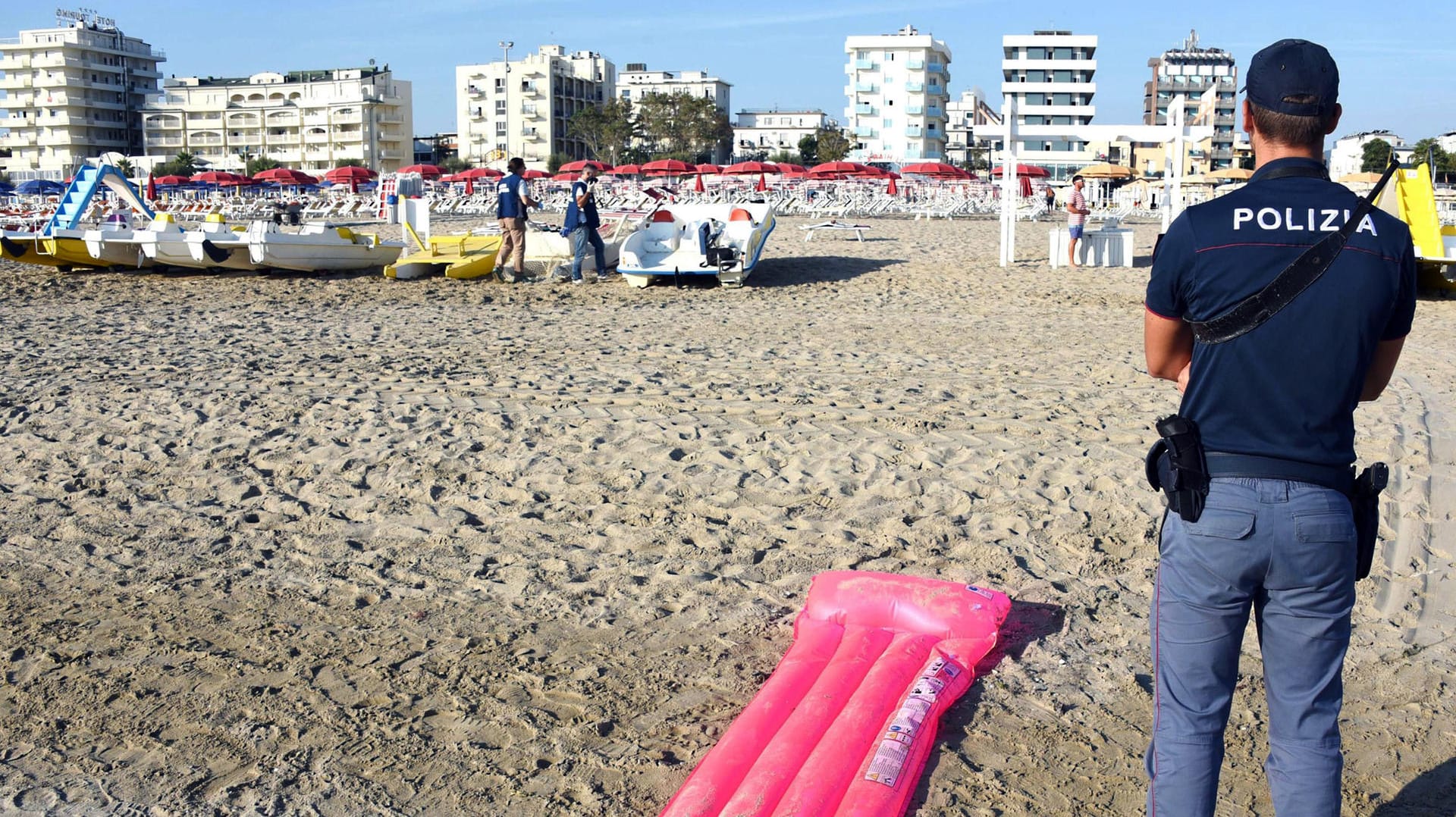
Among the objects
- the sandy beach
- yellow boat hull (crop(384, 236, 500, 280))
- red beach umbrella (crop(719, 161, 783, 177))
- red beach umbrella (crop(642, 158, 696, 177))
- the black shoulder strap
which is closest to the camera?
the black shoulder strap

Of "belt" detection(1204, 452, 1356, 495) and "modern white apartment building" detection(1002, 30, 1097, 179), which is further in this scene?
"modern white apartment building" detection(1002, 30, 1097, 179)

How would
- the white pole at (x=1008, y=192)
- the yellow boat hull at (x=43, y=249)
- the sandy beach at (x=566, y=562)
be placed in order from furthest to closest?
the white pole at (x=1008, y=192), the yellow boat hull at (x=43, y=249), the sandy beach at (x=566, y=562)

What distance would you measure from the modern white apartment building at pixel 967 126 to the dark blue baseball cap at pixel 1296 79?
95.0 meters

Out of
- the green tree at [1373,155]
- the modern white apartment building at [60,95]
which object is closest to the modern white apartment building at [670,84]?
the modern white apartment building at [60,95]

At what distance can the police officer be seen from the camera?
194cm

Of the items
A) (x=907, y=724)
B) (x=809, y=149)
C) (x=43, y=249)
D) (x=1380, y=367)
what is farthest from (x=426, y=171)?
(x=1380, y=367)

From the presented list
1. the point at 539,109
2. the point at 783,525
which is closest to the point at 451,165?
the point at 539,109

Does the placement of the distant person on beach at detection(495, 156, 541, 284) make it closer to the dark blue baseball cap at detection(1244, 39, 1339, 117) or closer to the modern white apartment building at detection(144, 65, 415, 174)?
the dark blue baseball cap at detection(1244, 39, 1339, 117)

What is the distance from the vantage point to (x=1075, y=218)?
15758 mm

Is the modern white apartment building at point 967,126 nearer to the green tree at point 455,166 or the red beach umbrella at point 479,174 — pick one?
the green tree at point 455,166

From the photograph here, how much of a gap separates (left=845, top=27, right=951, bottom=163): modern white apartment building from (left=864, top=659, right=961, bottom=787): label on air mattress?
309 ft

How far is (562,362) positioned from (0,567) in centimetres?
416

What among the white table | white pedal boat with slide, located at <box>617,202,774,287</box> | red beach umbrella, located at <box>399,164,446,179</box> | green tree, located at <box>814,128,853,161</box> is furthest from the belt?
green tree, located at <box>814,128,853,161</box>

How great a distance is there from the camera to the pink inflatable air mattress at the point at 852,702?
102 inches
